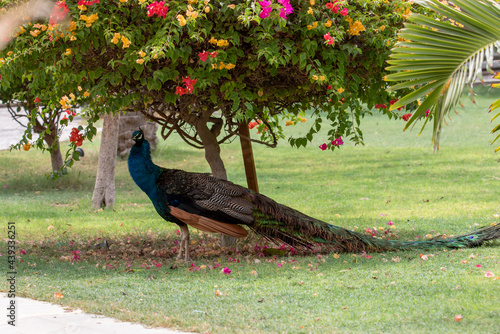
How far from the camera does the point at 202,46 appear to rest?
531 cm

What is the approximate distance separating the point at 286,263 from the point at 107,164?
190 inches

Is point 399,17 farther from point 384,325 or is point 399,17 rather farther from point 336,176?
point 336,176

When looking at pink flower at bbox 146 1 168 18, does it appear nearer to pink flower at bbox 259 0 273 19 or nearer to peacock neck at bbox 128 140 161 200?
pink flower at bbox 259 0 273 19

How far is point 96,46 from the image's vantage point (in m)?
5.09

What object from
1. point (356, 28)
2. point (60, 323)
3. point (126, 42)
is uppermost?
point (356, 28)

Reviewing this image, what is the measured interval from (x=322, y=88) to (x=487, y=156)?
8.99 m

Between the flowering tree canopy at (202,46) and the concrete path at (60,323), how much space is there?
191cm

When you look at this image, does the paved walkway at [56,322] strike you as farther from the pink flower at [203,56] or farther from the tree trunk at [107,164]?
the tree trunk at [107,164]

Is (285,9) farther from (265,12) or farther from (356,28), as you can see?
(356,28)

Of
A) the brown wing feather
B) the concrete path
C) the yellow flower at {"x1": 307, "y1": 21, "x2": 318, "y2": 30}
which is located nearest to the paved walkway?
the concrete path

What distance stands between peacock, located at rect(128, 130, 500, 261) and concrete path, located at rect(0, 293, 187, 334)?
173cm

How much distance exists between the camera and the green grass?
4008mm

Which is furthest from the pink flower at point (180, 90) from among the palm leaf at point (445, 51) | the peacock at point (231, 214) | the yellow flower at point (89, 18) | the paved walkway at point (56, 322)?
the paved walkway at point (56, 322)

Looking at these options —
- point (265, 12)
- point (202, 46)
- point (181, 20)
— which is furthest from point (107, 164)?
point (265, 12)
